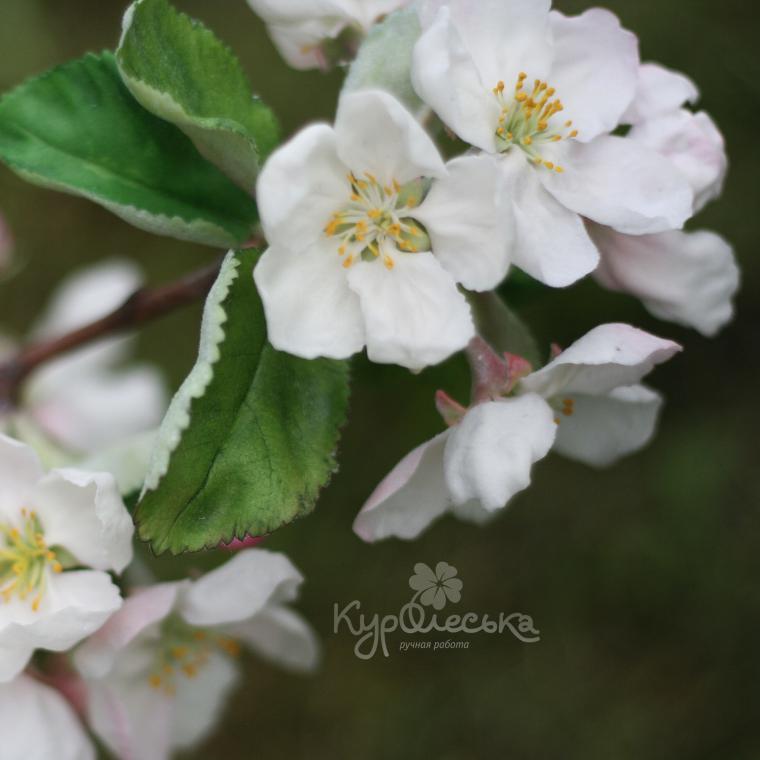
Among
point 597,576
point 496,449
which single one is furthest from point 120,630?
point 597,576

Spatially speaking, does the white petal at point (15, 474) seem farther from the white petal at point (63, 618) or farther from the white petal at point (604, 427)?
the white petal at point (604, 427)

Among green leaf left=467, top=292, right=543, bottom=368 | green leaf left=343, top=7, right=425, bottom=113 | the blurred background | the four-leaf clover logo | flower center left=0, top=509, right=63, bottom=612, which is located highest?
green leaf left=343, top=7, right=425, bottom=113

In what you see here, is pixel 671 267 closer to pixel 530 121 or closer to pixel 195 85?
pixel 530 121

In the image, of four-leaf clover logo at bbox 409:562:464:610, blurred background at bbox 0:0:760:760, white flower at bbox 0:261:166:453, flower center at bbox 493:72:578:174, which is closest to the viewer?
flower center at bbox 493:72:578:174

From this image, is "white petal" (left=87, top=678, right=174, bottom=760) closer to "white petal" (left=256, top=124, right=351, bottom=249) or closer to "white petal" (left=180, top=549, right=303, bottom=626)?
"white petal" (left=180, top=549, right=303, bottom=626)

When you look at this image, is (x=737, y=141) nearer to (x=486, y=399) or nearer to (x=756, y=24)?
(x=756, y=24)

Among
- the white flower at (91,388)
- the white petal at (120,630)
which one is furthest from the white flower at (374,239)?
the white flower at (91,388)

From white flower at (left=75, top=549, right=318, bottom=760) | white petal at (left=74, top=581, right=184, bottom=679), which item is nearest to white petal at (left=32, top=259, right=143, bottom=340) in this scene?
white flower at (left=75, top=549, right=318, bottom=760)
